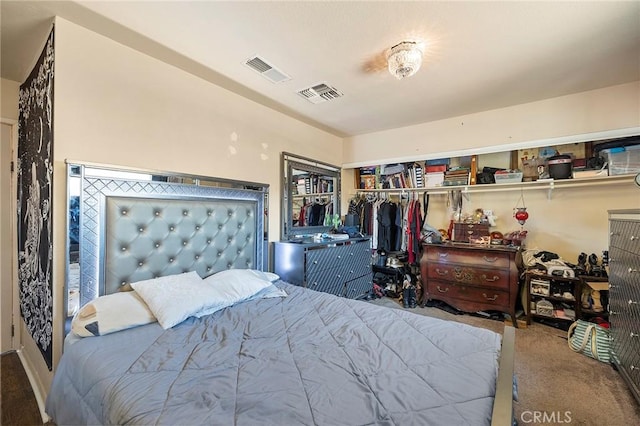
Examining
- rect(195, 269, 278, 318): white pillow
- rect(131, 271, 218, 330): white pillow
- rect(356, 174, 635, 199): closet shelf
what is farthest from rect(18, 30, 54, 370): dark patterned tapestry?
rect(356, 174, 635, 199): closet shelf

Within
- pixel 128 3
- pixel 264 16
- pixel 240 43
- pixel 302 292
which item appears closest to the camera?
pixel 128 3

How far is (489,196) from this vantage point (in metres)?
3.42

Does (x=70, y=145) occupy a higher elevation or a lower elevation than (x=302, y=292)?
higher

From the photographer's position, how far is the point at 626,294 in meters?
1.85

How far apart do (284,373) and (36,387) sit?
201cm

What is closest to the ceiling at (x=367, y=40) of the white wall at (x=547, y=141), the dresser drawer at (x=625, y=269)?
the white wall at (x=547, y=141)

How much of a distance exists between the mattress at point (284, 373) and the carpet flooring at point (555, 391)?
0.73 m

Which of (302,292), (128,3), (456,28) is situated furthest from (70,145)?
(456,28)

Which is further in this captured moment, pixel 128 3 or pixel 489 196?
pixel 489 196

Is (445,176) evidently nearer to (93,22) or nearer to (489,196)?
(489,196)

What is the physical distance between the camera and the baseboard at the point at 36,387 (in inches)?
62.1

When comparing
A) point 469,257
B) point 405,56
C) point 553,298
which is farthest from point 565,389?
point 405,56

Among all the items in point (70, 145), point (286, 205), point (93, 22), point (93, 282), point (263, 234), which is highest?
point (93, 22)

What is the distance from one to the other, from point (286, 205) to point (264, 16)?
184 cm
